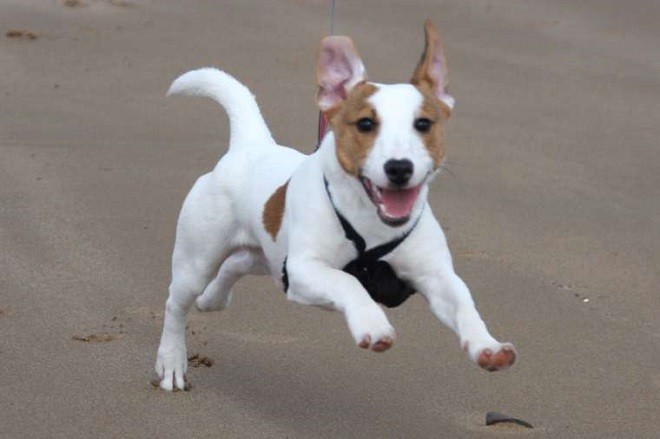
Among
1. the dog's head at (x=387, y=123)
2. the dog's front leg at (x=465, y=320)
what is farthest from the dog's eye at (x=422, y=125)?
the dog's front leg at (x=465, y=320)

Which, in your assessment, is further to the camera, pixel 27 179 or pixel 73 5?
pixel 73 5

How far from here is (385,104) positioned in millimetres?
5512

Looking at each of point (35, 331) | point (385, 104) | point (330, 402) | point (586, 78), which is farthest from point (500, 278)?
point (586, 78)

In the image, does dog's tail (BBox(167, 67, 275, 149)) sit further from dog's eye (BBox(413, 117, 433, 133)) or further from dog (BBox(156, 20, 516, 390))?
dog's eye (BBox(413, 117, 433, 133))

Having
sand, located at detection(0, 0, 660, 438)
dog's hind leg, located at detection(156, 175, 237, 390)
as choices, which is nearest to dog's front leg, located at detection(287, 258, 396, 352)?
dog's hind leg, located at detection(156, 175, 237, 390)

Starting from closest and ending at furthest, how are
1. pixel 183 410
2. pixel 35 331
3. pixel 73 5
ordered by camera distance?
pixel 183 410
pixel 35 331
pixel 73 5

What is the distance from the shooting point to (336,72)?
5.83 meters

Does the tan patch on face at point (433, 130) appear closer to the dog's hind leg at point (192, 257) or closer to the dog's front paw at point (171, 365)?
the dog's hind leg at point (192, 257)

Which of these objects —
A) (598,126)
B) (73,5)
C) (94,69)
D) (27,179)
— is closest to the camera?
(27,179)

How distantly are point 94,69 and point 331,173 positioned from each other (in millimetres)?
6846

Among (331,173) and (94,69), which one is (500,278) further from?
(94,69)

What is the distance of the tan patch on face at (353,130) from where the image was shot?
5473 mm

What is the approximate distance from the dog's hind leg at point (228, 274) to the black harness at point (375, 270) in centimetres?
87

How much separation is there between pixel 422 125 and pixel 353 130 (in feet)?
0.79
